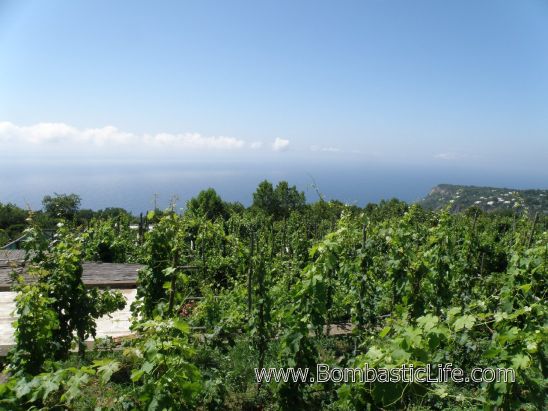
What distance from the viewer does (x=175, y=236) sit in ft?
11.8

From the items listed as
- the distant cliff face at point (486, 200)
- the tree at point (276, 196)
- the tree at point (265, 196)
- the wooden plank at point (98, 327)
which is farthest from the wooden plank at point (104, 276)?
the tree at point (265, 196)

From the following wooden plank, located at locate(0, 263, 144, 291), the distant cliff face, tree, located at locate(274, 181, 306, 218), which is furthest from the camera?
tree, located at locate(274, 181, 306, 218)

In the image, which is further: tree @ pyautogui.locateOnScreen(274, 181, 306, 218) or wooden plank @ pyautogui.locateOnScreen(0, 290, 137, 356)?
tree @ pyautogui.locateOnScreen(274, 181, 306, 218)

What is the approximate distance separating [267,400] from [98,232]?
8.32 meters

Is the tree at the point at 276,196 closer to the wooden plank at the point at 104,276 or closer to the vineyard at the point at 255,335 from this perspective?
the wooden plank at the point at 104,276

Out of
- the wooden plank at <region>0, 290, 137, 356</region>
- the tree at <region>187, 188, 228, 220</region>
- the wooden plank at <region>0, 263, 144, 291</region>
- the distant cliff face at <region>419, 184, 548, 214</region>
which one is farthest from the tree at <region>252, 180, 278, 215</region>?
the wooden plank at <region>0, 290, 137, 356</region>

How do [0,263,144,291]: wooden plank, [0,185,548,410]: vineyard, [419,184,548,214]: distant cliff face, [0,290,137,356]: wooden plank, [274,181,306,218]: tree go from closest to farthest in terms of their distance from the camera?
[0,185,548,410]: vineyard → [0,290,137,356]: wooden plank → [419,184,548,214]: distant cliff face → [0,263,144,291]: wooden plank → [274,181,306,218]: tree

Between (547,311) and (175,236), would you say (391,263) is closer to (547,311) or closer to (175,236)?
(547,311)

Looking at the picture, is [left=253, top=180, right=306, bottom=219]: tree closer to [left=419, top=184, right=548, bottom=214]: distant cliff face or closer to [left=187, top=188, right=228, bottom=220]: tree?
[left=187, top=188, right=228, bottom=220]: tree

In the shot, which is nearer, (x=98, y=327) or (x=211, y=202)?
(x=98, y=327)

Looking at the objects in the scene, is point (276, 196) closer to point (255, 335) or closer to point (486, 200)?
point (486, 200)

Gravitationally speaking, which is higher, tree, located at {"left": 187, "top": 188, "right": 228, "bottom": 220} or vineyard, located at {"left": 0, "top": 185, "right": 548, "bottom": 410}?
vineyard, located at {"left": 0, "top": 185, "right": 548, "bottom": 410}

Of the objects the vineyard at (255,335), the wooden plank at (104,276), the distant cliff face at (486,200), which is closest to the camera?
the vineyard at (255,335)

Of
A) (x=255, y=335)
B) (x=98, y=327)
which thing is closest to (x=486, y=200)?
(x=255, y=335)
